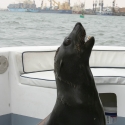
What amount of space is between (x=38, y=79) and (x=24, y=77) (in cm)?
21

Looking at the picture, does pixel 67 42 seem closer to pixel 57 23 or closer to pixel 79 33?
pixel 79 33

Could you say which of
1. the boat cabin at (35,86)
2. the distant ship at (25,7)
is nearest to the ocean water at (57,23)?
the distant ship at (25,7)

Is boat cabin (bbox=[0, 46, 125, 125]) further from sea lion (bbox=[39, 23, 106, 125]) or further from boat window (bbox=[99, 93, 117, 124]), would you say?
sea lion (bbox=[39, 23, 106, 125])

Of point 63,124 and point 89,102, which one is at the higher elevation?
point 89,102

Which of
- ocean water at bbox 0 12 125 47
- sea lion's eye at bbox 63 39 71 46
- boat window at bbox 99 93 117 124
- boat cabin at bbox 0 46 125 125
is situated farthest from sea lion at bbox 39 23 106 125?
ocean water at bbox 0 12 125 47

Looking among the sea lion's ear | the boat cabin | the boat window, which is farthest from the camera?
the boat window

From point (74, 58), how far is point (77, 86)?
0.48 feet

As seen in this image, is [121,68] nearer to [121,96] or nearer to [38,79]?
[121,96]

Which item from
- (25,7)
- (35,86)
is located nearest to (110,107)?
(35,86)

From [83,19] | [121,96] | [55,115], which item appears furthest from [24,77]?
[83,19]

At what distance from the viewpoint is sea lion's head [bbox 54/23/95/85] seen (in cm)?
178

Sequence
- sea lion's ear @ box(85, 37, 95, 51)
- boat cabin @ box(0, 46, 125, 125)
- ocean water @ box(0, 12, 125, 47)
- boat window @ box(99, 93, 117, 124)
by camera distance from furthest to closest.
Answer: ocean water @ box(0, 12, 125, 47)
boat window @ box(99, 93, 117, 124)
boat cabin @ box(0, 46, 125, 125)
sea lion's ear @ box(85, 37, 95, 51)

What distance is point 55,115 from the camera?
1834mm

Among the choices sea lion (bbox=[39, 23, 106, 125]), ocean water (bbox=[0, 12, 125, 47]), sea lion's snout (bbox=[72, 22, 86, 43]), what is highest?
sea lion's snout (bbox=[72, 22, 86, 43])
